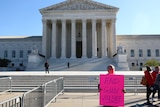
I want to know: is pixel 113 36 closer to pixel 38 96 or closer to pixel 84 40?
pixel 84 40

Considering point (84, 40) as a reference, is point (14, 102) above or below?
above

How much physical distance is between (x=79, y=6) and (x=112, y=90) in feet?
174

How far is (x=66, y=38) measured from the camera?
207 ft

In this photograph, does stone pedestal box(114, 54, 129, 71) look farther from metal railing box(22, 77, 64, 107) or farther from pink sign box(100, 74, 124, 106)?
pink sign box(100, 74, 124, 106)

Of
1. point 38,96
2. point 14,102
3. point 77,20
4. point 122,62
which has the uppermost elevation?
point 77,20

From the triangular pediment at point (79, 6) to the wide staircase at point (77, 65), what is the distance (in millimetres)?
12618

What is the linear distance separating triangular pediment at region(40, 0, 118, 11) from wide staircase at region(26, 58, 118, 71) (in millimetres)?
12618

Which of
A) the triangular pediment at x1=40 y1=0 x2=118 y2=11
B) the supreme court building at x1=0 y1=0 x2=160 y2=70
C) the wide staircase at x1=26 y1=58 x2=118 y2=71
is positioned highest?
the triangular pediment at x1=40 y1=0 x2=118 y2=11

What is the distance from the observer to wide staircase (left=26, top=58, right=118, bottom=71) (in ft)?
156

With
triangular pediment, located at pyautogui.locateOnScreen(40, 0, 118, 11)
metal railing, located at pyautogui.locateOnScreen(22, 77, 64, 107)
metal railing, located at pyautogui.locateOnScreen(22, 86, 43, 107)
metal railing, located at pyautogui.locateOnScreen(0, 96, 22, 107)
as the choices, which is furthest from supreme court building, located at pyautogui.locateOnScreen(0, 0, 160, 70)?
metal railing, located at pyautogui.locateOnScreen(0, 96, 22, 107)

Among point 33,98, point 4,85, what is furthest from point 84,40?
point 33,98

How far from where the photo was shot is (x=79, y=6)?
59156 mm

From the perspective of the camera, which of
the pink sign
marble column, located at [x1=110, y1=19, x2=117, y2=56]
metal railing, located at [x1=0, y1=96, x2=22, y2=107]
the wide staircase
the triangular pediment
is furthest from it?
the triangular pediment

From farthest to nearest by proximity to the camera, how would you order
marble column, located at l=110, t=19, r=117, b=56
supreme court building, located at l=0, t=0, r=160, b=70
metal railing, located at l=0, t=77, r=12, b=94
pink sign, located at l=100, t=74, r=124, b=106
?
marble column, located at l=110, t=19, r=117, b=56 → supreme court building, located at l=0, t=0, r=160, b=70 → metal railing, located at l=0, t=77, r=12, b=94 → pink sign, located at l=100, t=74, r=124, b=106
